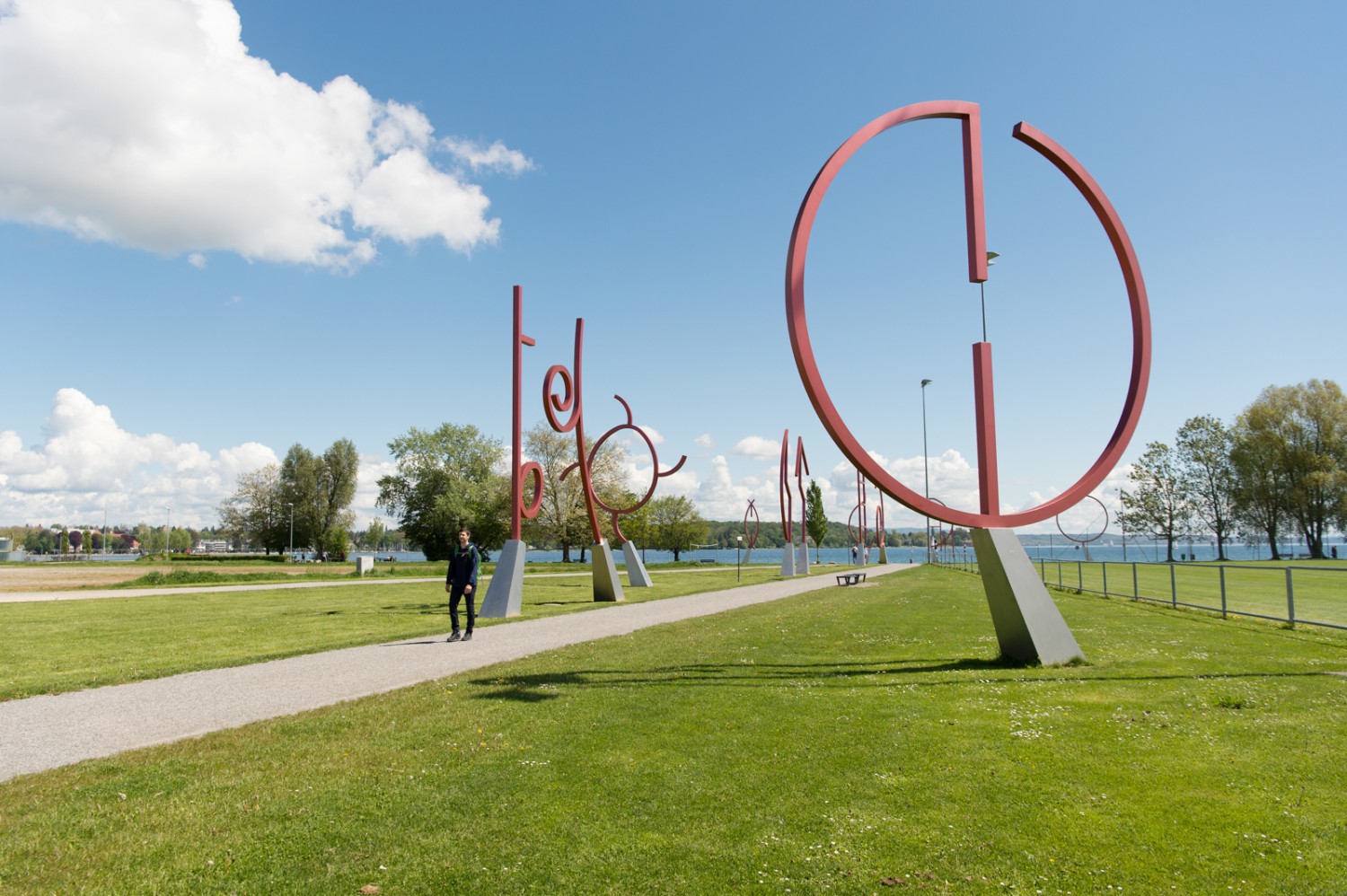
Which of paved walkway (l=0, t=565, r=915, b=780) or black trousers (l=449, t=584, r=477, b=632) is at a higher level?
black trousers (l=449, t=584, r=477, b=632)

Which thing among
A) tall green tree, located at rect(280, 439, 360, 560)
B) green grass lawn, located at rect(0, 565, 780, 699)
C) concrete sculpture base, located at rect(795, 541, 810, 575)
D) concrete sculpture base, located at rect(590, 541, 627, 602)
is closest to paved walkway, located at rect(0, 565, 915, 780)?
green grass lawn, located at rect(0, 565, 780, 699)

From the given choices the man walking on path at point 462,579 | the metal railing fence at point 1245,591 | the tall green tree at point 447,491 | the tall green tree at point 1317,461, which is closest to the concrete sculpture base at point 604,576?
the man walking on path at point 462,579

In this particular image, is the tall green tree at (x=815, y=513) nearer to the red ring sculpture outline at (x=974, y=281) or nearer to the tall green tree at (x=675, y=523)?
the tall green tree at (x=675, y=523)

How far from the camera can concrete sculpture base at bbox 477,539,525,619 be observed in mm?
17641

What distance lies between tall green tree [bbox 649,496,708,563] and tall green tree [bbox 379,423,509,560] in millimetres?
19253

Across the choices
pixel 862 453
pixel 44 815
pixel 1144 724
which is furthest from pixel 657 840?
pixel 862 453

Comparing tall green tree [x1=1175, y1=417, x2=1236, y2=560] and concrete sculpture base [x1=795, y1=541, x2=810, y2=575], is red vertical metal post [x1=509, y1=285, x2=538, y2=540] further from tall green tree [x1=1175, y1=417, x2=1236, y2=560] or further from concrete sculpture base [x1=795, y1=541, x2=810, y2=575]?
tall green tree [x1=1175, y1=417, x2=1236, y2=560]

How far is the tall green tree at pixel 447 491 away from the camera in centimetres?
6506

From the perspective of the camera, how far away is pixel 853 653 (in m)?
11.0

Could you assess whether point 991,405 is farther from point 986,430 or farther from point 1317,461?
point 1317,461

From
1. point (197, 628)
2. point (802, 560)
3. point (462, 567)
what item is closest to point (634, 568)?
point (197, 628)

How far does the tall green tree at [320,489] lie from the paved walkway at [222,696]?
68.9 metres

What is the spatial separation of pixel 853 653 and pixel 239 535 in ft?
283

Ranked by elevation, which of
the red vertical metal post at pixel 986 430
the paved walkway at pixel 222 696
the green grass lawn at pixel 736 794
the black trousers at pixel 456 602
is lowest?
the paved walkway at pixel 222 696
